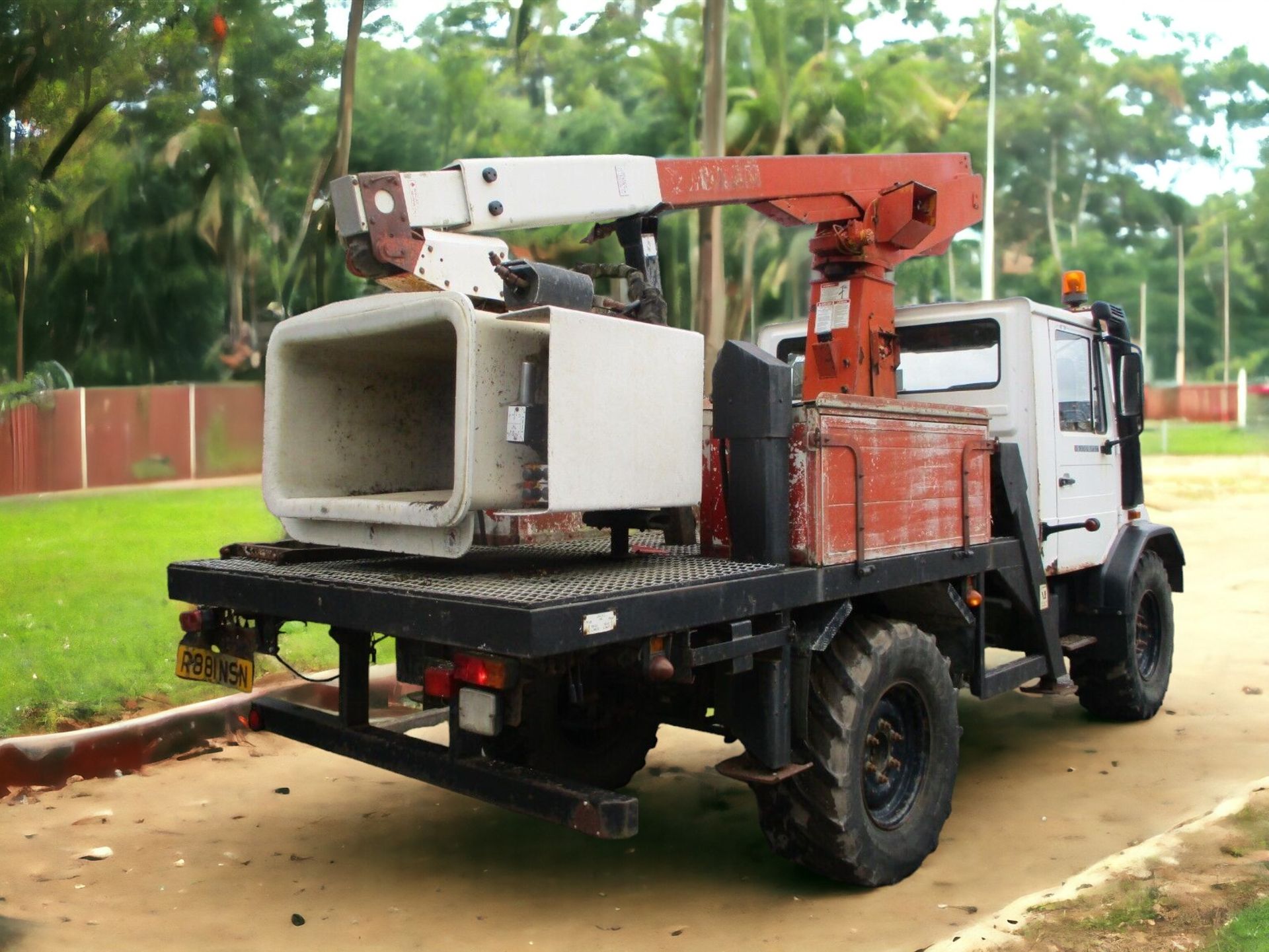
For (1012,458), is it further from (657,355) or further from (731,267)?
(731,267)

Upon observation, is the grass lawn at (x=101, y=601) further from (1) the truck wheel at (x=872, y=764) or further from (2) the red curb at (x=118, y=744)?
Result: (1) the truck wheel at (x=872, y=764)

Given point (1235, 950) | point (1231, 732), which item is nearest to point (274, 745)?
point (1235, 950)

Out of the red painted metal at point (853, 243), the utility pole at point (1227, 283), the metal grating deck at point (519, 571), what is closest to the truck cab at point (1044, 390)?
the red painted metal at point (853, 243)

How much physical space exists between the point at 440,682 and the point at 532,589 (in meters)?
0.41

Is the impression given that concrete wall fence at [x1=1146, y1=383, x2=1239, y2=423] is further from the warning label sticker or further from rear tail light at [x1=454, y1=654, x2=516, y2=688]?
rear tail light at [x1=454, y1=654, x2=516, y2=688]

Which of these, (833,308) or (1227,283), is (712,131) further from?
(1227,283)

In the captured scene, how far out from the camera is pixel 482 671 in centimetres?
346

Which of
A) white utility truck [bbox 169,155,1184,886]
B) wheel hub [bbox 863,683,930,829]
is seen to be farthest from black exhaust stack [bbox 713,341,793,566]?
wheel hub [bbox 863,683,930,829]

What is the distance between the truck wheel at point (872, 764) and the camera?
13.5 ft

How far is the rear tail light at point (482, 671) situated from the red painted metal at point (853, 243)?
273cm

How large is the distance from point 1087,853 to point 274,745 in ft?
13.6

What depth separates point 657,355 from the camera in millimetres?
3934

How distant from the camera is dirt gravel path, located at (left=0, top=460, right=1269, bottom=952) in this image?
159 inches

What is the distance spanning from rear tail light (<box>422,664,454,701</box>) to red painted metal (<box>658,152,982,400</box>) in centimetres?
272
